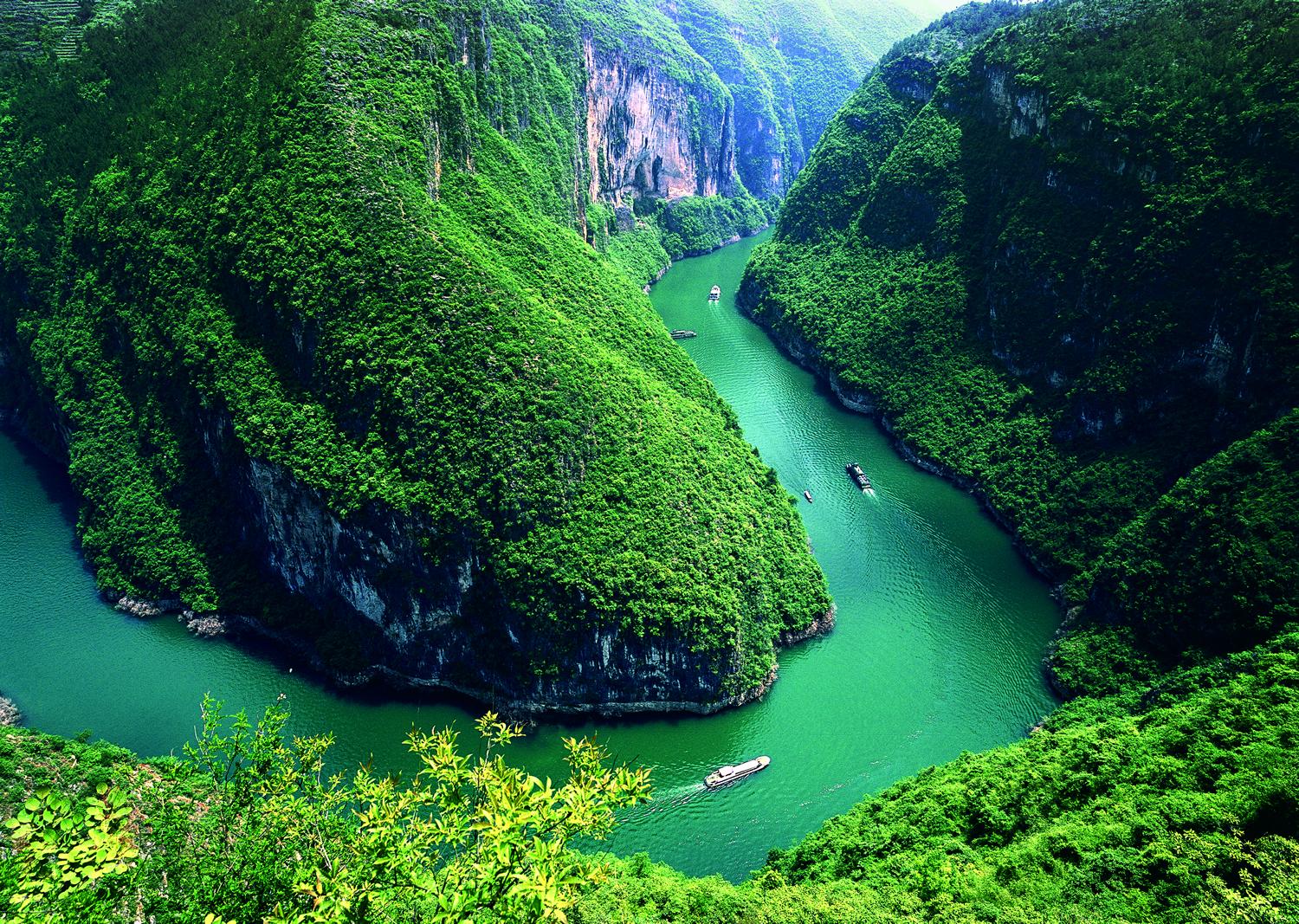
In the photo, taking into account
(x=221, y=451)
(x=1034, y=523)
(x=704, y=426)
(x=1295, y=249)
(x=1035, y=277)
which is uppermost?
(x=1295, y=249)

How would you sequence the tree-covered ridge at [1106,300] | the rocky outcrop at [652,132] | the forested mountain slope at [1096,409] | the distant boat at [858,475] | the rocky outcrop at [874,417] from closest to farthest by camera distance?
the forested mountain slope at [1096,409], the tree-covered ridge at [1106,300], the rocky outcrop at [874,417], the distant boat at [858,475], the rocky outcrop at [652,132]

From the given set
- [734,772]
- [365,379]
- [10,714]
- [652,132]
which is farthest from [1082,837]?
[652,132]

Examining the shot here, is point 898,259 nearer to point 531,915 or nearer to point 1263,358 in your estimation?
point 1263,358

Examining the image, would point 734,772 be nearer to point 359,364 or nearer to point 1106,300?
point 359,364

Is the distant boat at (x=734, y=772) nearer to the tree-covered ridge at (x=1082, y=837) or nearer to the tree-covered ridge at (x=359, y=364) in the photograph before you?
the tree-covered ridge at (x=359, y=364)

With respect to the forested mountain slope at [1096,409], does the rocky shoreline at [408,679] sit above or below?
below

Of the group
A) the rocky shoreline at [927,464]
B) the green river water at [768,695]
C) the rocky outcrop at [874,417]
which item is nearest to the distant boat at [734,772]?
the green river water at [768,695]

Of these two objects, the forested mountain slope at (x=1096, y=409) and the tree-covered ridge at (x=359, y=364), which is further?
the tree-covered ridge at (x=359, y=364)

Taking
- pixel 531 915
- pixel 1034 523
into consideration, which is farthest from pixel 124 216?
pixel 1034 523
